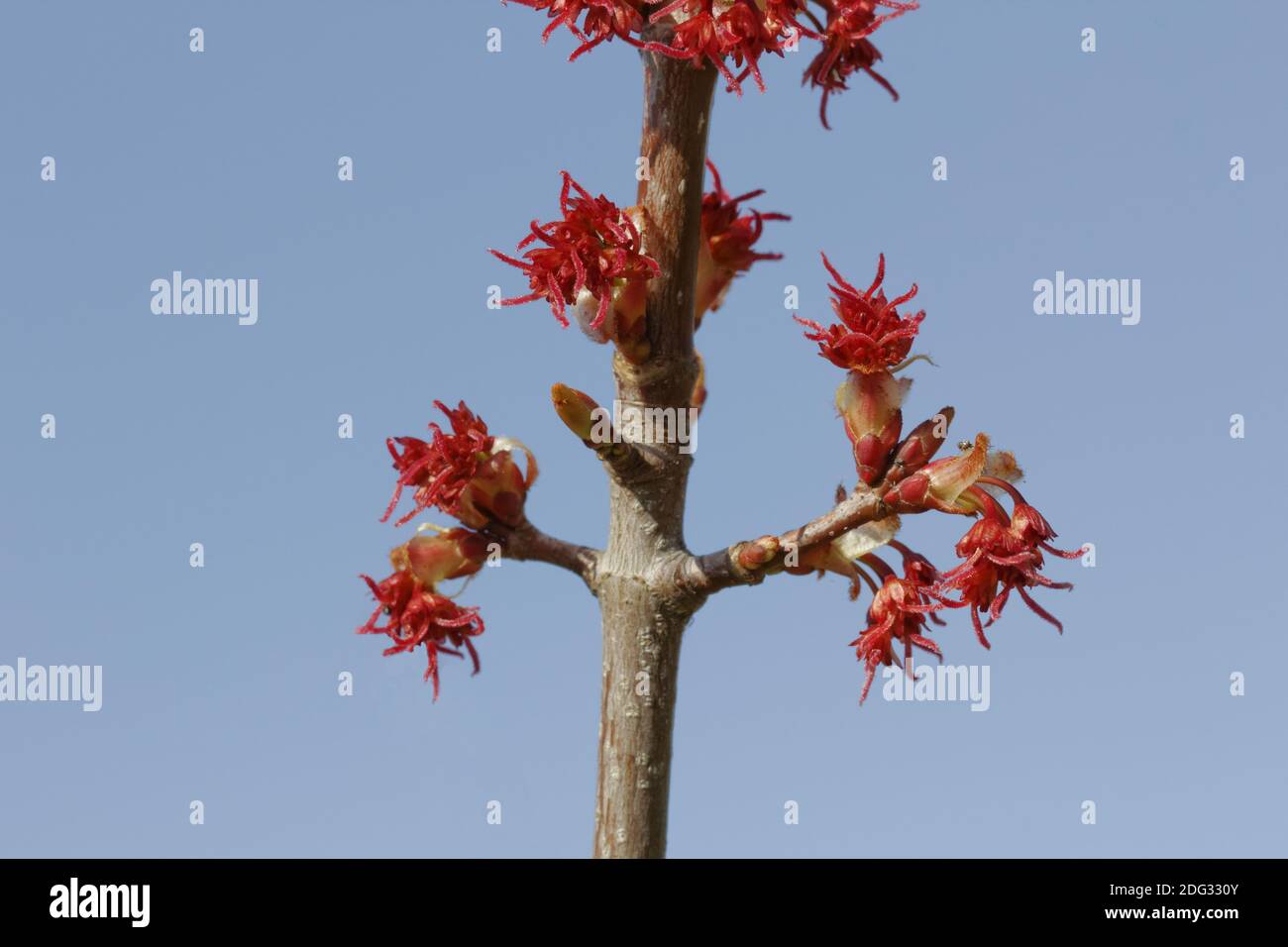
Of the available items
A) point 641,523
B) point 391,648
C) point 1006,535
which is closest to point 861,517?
point 1006,535

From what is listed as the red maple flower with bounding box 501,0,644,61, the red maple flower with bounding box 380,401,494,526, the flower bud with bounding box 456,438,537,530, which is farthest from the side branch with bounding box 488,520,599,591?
the red maple flower with bounding box 501,0,644,61

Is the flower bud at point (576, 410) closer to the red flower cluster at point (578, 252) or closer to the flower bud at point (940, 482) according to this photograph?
the red flower cluster at point (578, 252)

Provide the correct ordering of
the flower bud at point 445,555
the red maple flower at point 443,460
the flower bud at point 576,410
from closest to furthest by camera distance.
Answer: the flower bud at point 576,410 → the red maple flower at point 443,460 → the flower bud at point 445,555

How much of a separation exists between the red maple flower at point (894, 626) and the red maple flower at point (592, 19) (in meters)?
→ 1.36

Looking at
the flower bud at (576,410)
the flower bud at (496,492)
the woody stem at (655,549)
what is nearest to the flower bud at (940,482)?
the woody stem at (655,549)

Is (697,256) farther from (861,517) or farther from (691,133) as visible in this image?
(861,517)

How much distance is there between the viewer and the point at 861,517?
10.3 ft

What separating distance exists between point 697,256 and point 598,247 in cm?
33

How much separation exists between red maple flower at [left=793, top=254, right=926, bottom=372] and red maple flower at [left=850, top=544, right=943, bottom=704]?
1.74 ft

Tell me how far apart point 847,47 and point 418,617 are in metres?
1.86

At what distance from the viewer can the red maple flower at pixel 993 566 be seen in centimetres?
309

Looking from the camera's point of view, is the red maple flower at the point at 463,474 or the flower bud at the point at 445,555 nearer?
the red maple flower at the point at 463,474
